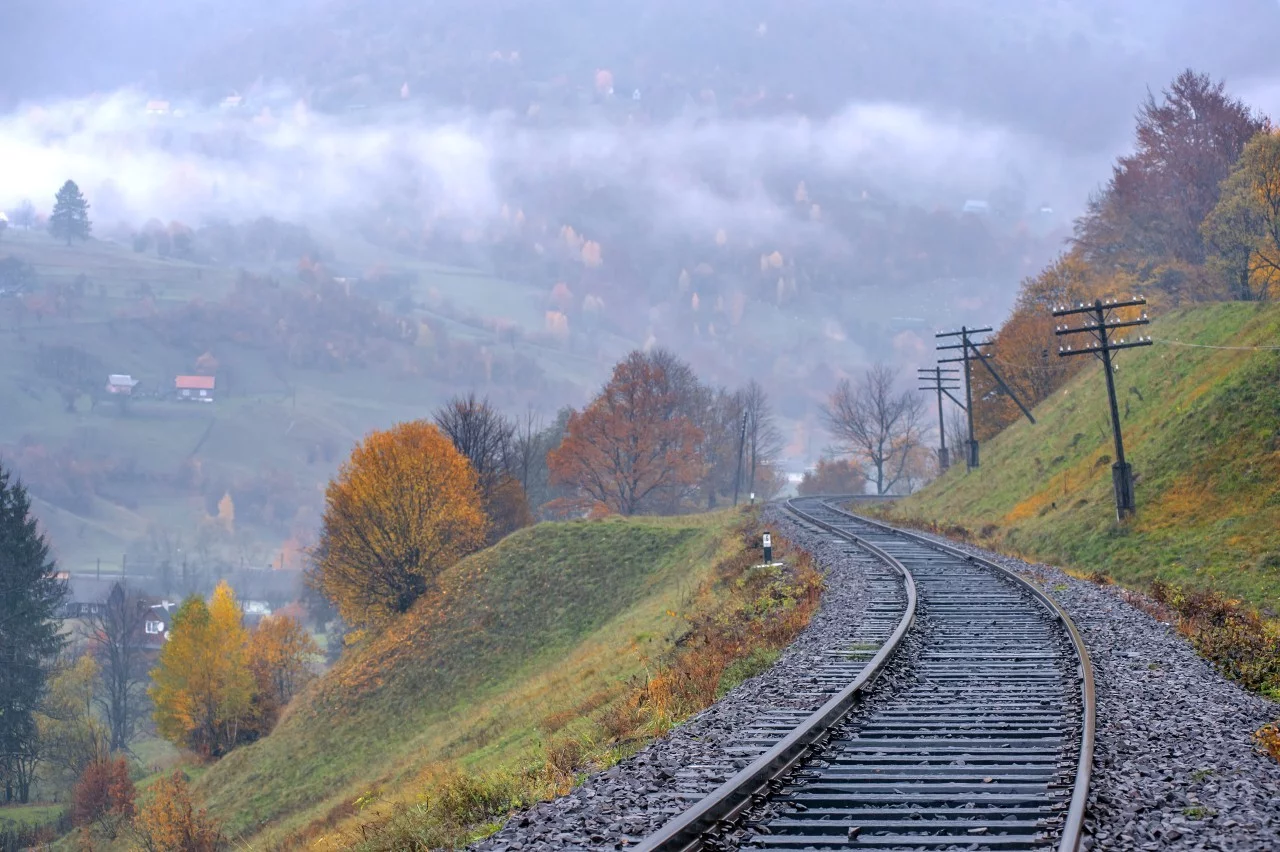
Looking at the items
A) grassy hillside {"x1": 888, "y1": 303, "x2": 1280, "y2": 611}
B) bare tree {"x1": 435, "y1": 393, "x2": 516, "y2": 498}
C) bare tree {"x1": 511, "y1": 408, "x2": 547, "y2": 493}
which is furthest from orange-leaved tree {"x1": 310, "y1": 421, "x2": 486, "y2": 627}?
grassy hillside {"x1": 888, "y1": 303, "x2": 1280, "y2": 611}

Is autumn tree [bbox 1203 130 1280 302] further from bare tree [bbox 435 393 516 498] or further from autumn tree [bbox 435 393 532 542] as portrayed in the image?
bare tree [bbox 435 393 516 498]

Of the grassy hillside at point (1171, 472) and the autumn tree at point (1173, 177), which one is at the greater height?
the autumn tree at point (1173, 177)

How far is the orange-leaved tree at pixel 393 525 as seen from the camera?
61125mm

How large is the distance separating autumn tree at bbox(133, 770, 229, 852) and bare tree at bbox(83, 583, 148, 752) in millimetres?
53254

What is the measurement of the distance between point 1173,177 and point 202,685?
76032 mm

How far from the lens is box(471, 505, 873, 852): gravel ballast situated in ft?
24.6

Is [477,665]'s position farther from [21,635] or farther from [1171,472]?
[21,635]

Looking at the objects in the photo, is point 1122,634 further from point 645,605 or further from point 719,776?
point 645,605

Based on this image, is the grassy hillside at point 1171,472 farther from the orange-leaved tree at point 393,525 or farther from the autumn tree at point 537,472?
the autumn tree at point 537,472

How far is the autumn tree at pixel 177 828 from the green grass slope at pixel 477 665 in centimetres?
91

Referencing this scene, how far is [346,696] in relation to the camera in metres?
48.3

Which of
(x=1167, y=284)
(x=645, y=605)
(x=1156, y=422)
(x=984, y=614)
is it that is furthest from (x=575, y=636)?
(x=1167, y=284)

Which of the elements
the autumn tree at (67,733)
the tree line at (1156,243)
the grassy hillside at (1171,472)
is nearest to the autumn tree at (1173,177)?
the tree line at (1156,243)

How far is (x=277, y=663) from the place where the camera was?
90625 mm
